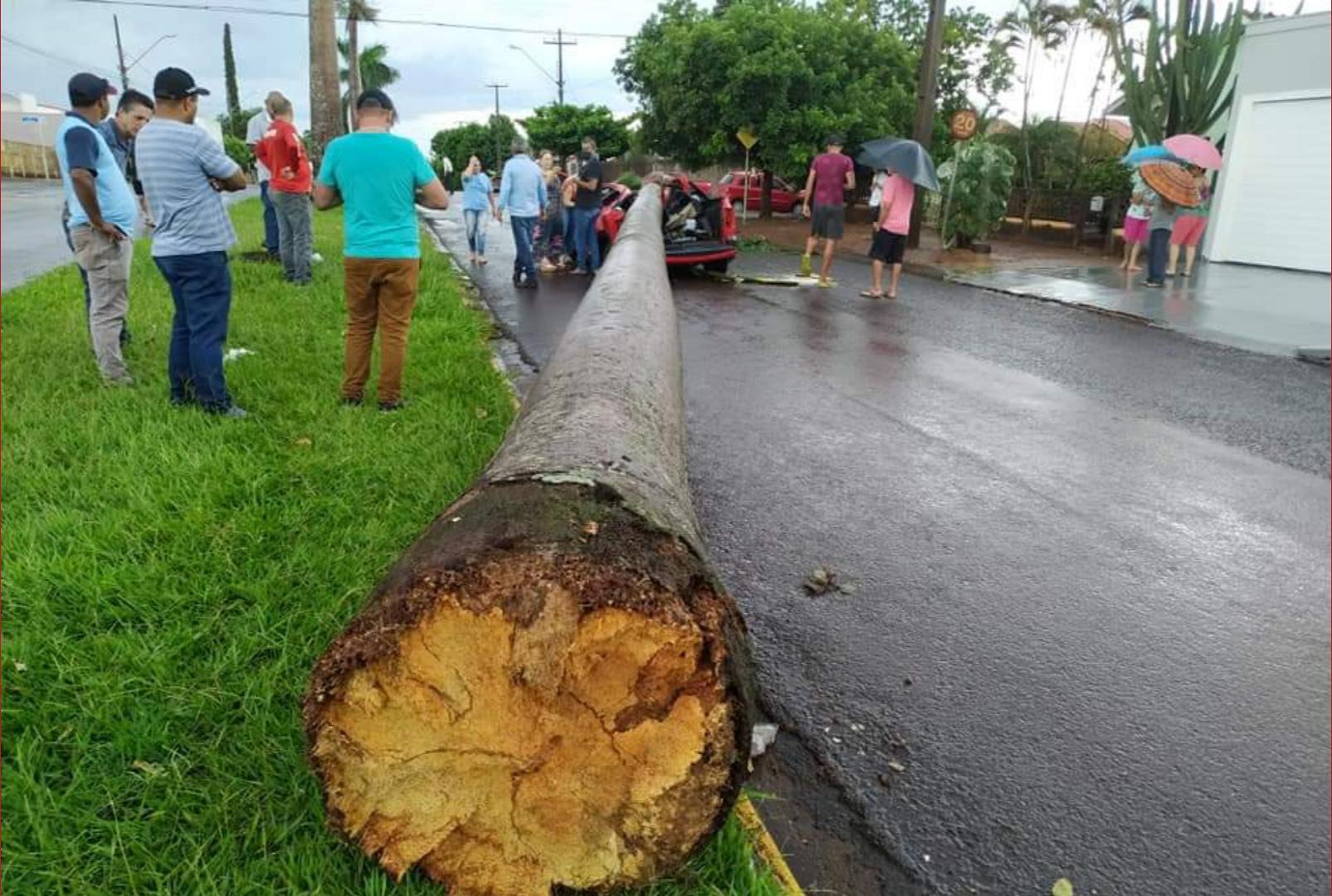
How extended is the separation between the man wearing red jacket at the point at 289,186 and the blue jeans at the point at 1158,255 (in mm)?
10886

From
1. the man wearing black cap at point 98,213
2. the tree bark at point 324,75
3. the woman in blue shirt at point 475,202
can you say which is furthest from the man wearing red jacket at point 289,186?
the tree bark at point 324,75

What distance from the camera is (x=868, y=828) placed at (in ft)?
8.07

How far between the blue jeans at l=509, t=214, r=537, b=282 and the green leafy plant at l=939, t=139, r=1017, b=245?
29.6ft

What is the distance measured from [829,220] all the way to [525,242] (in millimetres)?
3958

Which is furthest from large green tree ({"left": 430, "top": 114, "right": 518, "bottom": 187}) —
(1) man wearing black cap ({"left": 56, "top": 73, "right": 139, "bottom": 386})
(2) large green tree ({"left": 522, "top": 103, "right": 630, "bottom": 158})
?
(1) man wearing black cap ({"left": 56, "top": 73, "right": 139, "bottom": 386})

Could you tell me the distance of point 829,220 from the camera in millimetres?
12336

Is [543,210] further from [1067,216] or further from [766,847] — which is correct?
[1067,216]

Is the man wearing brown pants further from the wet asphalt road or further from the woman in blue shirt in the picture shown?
the woman in blue shirt

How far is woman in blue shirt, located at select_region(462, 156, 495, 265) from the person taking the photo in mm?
13469

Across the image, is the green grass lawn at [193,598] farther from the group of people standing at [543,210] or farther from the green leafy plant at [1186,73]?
the green leafy plant at [1186,73]

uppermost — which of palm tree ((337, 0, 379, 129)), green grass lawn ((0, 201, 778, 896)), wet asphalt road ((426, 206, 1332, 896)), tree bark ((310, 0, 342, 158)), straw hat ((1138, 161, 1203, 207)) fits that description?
palm tree ((337, 0, 379, 129))

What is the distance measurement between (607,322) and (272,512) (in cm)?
157

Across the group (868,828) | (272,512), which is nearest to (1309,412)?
(868,828)

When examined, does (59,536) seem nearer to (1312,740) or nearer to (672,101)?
(1312,740)
